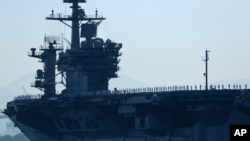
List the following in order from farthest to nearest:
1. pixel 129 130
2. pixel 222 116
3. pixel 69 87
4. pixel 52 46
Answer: pixel 52 46
pixel 69 87
pixel 129 130
pixel 222 116

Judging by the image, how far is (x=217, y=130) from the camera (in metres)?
37.3

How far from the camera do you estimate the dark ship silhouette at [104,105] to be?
1404 inches

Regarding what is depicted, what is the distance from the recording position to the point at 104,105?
40781mm

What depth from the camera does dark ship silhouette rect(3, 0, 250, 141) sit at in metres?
35.7

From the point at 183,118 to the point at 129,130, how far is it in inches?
221

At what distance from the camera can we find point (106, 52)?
49.6 metres

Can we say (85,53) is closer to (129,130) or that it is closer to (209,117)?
(129,130)

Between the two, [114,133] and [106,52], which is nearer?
[114,133]

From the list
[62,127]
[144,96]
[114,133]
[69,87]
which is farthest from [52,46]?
[144,96]

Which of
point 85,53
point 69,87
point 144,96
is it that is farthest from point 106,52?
point 144,96

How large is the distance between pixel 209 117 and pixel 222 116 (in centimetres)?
84

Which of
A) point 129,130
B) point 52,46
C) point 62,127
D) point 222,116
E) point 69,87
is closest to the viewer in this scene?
point 222,116

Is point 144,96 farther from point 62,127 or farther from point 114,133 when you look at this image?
point 62,127

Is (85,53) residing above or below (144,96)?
above
